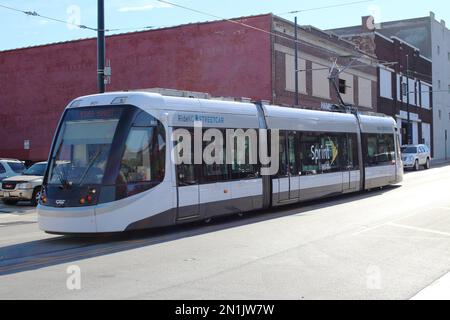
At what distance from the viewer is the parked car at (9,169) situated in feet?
70.1

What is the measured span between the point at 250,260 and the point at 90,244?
11.4 ft

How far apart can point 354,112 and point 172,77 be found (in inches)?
667

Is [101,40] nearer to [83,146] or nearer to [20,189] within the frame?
[20,189]

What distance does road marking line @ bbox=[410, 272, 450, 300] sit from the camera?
243 inches

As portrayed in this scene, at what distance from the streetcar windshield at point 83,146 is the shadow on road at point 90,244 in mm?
1176

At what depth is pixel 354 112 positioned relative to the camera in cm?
2014

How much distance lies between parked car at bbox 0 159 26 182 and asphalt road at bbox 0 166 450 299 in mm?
7972

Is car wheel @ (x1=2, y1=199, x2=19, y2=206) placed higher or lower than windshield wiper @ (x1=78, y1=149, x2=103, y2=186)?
lower

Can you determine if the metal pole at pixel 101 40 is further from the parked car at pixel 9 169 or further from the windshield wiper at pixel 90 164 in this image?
the windshield wiper at pixel 90 164

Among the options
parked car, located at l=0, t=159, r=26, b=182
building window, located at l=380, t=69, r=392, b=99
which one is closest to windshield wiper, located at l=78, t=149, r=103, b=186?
parked car, located at l=0, t=159, r=26, b=182

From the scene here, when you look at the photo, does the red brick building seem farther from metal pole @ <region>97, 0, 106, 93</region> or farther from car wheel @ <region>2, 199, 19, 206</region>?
metal pole @ <region>97, 0, 106, 93</region>

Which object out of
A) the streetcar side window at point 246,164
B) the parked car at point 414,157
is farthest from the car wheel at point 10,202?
the parked car at point 414,157

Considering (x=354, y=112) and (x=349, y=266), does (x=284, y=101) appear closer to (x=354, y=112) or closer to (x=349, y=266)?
(x=354, y=112)
